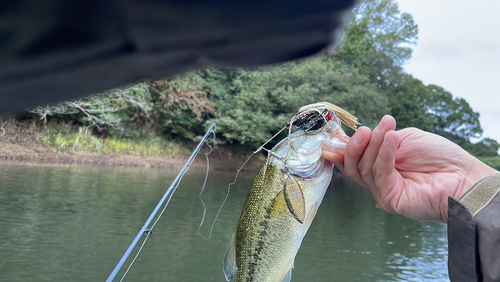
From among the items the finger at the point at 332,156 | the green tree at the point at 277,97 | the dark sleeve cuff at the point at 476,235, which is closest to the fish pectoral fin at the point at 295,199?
the finger at the point at 332,156

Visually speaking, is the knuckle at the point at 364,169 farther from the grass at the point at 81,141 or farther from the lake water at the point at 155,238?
the grass at the point at 81,141

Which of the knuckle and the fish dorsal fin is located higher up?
the knuckle

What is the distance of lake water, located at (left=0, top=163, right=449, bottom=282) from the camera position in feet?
22.0

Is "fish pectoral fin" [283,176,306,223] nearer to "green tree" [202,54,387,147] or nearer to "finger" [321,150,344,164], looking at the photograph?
"finger" [321,150,344,164]

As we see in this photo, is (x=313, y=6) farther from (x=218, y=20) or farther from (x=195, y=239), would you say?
(x=195, y=239)

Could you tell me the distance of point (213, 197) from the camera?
13336 millimetres

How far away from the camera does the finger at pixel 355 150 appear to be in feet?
4.83

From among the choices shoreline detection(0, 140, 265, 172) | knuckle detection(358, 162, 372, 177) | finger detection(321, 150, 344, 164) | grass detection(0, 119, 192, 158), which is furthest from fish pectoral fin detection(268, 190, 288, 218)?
grass detection(0, 119, 192, 158)

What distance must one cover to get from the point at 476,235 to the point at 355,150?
51cm

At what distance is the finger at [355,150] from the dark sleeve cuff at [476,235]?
38 centimetres

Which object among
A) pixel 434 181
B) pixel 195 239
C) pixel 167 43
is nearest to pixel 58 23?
pixel 167 43

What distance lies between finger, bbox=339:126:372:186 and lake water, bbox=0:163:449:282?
5.53 meters

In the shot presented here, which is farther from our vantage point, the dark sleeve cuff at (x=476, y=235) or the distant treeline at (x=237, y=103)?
the distant treeline at (x=237, y=103)

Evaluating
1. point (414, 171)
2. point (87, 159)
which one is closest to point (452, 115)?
point (87, 159)
